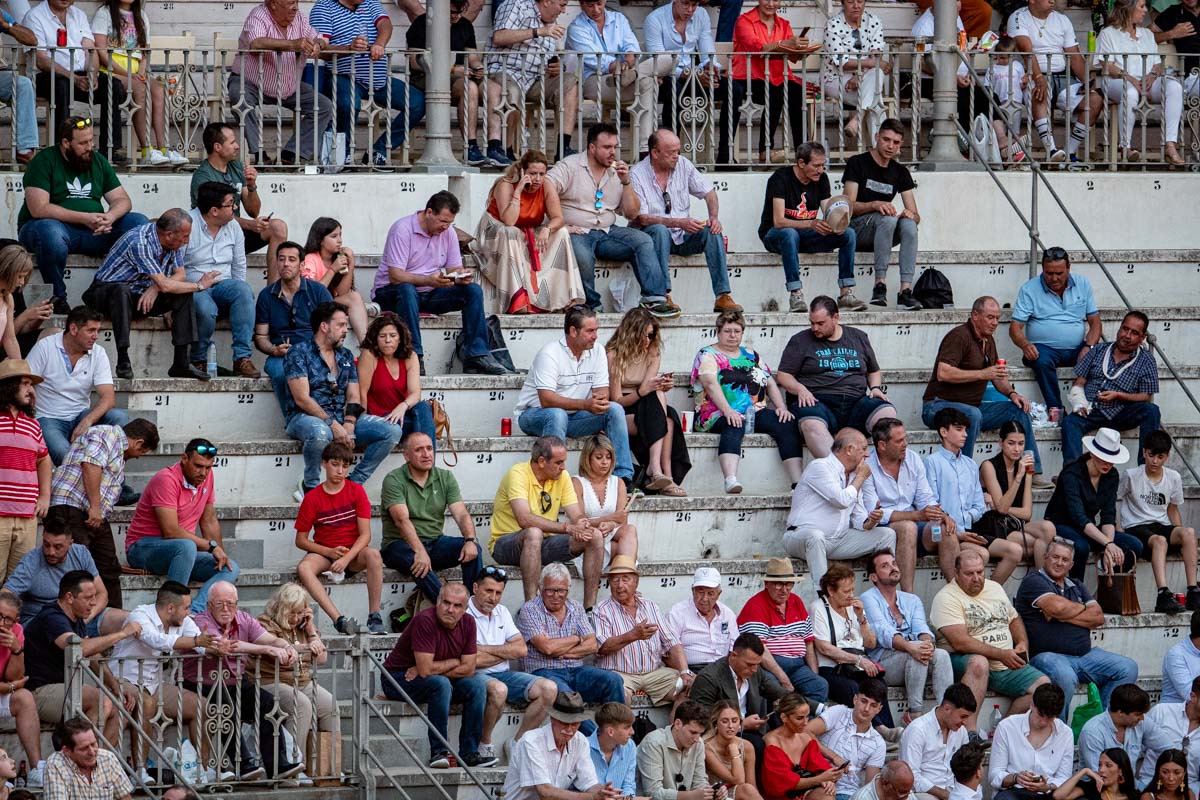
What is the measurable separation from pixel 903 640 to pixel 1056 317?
3.48 metres

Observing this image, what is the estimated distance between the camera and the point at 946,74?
57.8ft

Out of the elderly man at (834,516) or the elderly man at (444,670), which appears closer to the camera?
the elderly man at (444,670)

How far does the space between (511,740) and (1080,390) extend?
502cm

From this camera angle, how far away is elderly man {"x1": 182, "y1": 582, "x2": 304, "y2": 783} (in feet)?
38.4

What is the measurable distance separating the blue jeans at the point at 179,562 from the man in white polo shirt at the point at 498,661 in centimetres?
144

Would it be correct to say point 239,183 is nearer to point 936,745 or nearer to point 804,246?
point 804,246

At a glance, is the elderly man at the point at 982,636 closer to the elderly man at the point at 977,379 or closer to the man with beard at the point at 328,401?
the elderly man at the point at 977,379

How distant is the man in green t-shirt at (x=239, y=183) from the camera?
1491cm

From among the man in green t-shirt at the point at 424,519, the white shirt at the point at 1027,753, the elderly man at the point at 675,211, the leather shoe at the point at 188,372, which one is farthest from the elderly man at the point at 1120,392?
the leather shoe at the point at 188,372

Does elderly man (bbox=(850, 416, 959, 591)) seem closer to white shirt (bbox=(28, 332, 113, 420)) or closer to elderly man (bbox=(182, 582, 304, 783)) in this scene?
elderly man (bbox=(182, 582, 304, 783))

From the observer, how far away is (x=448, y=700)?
12391mm

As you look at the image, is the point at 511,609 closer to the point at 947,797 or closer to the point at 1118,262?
the point at 947,797

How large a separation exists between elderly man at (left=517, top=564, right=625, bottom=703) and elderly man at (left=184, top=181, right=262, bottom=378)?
8.99ft

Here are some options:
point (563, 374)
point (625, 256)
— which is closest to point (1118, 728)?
point (563, 374)
